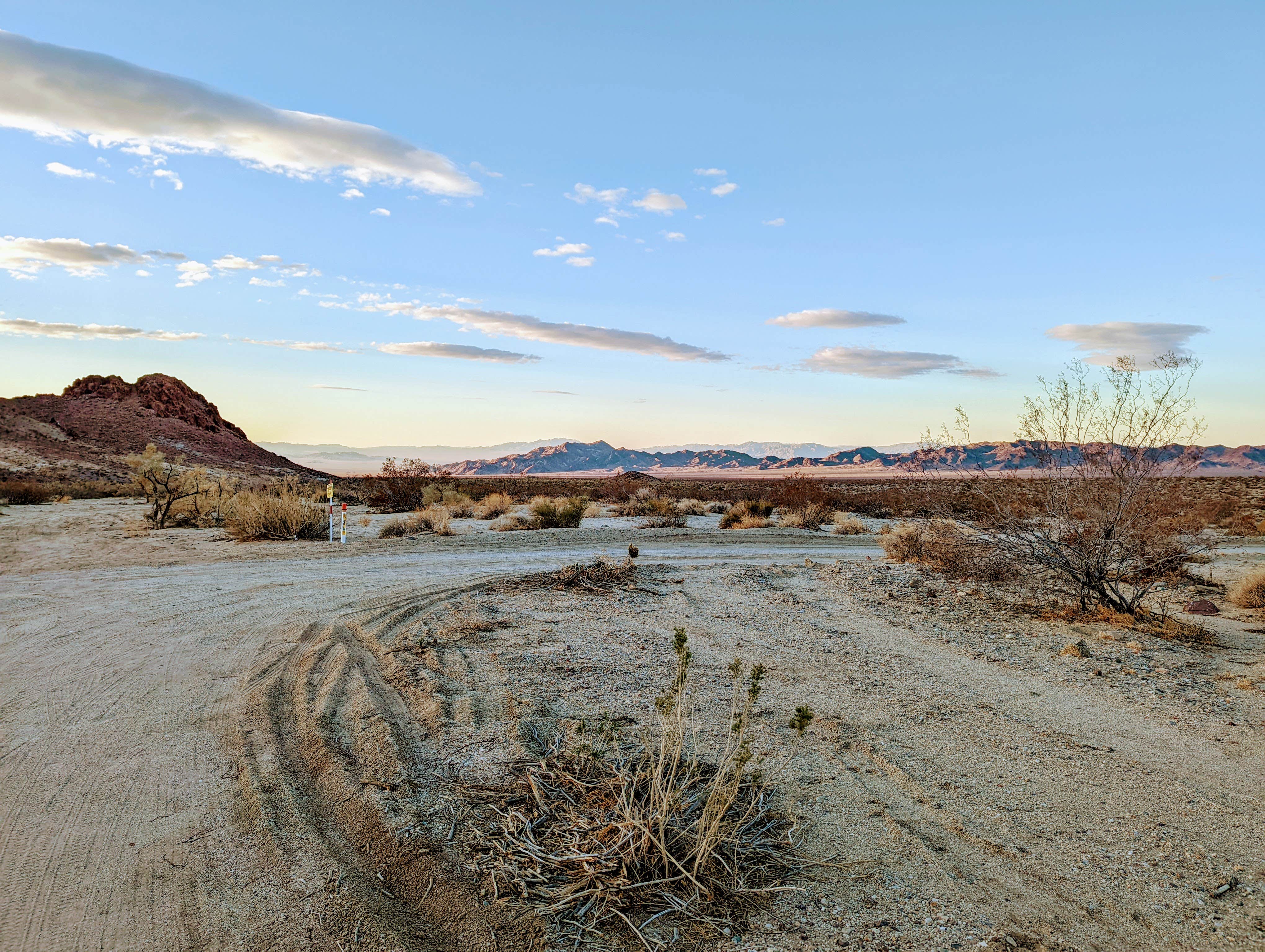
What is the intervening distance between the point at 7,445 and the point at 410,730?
61155 millimetres

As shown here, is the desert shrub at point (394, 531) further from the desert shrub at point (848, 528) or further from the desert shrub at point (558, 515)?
the desert shrub at point (848, 528)

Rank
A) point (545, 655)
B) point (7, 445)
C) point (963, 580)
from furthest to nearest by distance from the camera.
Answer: point (7, 445), point (963, 580), point (545, 655)

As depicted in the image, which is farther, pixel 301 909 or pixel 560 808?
pixel 560 808

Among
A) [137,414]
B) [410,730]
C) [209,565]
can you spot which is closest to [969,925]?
[410,730]

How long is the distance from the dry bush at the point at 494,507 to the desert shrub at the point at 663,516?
5.41 m

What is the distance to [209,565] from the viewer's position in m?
13.7

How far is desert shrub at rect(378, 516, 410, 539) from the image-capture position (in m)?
19.5

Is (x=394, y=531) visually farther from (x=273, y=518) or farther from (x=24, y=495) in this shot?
(x=24, y=495)

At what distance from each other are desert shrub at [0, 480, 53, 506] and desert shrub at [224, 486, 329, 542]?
14.1 m

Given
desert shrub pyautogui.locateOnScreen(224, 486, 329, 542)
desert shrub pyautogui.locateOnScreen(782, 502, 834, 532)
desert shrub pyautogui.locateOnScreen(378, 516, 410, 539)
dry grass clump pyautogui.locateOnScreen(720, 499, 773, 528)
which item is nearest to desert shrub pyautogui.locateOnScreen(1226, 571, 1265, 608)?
desert shrub pyautogui.locateOnScreen(782, 502, 834, 532)

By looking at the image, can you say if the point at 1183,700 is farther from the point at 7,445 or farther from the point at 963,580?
the point at 7,445

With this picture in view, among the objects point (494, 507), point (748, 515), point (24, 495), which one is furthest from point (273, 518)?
point (24, 495)

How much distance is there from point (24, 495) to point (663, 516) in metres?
25.0

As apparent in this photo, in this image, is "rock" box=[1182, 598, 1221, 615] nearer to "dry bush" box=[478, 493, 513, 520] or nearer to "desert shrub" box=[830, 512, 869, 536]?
"desert shrub" box=[830, 512, 869, 536]
